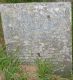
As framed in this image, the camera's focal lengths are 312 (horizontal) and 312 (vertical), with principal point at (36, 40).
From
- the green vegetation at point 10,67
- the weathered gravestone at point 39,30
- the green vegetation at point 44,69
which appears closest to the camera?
the green vegetation at point 10,67

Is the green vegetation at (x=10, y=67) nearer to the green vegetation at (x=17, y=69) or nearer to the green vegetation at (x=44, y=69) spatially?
Answer: the green vegetation at (x=17, y=69)

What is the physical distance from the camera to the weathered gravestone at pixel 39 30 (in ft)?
18.4

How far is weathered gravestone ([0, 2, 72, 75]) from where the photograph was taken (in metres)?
5.60

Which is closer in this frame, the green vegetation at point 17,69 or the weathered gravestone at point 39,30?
the green vegetation at point 17,69

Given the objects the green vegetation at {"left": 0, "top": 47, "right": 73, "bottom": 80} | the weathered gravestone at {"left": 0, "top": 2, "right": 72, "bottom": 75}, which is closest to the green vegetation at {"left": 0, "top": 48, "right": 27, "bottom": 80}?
the green vegetation at {"left": 0, "top": 47, "right": 73, "bottom": 80}

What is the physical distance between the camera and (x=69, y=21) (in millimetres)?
5578

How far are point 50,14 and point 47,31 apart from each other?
32 cm

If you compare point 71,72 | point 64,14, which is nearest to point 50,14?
point 64,14

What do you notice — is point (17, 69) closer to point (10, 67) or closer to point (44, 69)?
point (10, 67)

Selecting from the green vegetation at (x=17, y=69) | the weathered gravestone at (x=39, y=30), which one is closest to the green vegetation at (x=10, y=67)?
the green vegetation at (x=17, y=69)

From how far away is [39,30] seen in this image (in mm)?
5727

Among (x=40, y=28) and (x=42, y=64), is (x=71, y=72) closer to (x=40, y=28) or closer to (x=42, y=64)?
(x=42, y=64)

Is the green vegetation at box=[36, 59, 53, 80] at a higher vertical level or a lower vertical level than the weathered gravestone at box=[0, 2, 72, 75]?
lower

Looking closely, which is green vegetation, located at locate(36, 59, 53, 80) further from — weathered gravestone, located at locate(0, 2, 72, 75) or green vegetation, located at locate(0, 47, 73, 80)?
weathered gravestone, located at locate(0, 2, 72, 75)
